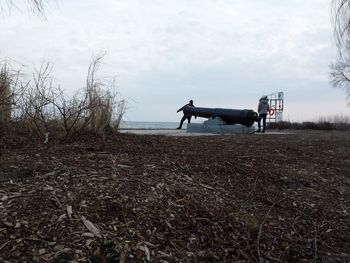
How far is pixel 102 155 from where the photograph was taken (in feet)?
19.6

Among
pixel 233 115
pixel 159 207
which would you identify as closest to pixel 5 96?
pixel 159 207

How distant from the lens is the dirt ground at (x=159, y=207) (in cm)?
367

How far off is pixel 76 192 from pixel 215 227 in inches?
49.3

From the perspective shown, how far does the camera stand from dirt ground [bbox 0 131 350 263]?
3674 mm

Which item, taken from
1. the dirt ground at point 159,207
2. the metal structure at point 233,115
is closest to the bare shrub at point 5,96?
the dirt ground at point 159,207

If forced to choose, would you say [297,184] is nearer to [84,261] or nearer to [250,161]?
[250,161]

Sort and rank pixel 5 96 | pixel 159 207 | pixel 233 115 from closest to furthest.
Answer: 1. pixel 159 207
2. pixel 5 96
3. pixel 233 115

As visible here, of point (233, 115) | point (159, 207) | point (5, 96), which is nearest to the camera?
point (159, 207)

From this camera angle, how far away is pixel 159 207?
438 cm

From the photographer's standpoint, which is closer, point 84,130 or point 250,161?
point 250,161

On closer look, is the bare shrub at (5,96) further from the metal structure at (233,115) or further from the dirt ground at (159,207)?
the metal structure at (233,115)

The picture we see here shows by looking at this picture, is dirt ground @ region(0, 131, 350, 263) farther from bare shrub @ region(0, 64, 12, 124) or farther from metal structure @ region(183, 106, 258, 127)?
metal structure @ region(183, 106, 258, 127)

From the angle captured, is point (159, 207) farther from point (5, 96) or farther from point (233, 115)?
point (233, 115)

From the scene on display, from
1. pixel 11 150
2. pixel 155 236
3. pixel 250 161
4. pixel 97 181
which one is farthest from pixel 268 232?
pixel 11 150
